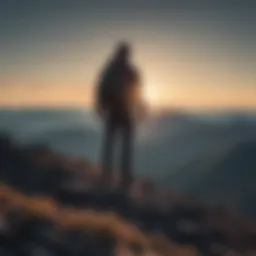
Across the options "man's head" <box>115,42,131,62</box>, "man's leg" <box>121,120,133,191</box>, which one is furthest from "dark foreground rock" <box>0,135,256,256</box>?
"man's head" <box>115,42,131,62</box>

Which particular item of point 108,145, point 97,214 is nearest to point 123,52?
point 108,145

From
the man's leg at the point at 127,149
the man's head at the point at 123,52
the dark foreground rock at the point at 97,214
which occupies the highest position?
the man's head at the point at 123,52

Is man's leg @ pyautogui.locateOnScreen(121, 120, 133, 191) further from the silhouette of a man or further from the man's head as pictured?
the man's head

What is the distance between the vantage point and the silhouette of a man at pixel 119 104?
5.77 ft

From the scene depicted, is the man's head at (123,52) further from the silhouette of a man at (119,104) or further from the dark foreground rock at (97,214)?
the dark foreground rock at (97,214)

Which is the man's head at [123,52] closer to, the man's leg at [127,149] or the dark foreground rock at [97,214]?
the man's leg at [127,149]

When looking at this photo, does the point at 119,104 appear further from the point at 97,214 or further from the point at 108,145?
the point at 97,214

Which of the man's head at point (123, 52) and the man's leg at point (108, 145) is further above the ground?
the man's head at point (123, 52)

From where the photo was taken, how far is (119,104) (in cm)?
177

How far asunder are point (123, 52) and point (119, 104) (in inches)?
6.6

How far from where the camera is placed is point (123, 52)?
1.78 meters

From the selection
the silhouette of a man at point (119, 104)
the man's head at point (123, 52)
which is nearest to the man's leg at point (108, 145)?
the silhouette of a man at point (119, 104)

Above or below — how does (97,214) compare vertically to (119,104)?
below

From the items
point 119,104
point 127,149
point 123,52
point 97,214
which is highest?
point 123,52
